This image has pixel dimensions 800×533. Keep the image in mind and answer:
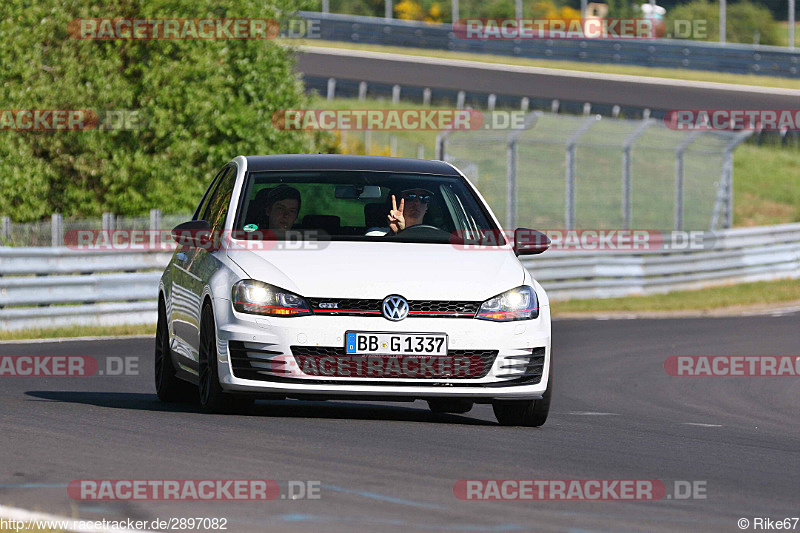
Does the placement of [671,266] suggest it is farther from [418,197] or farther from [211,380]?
[211,380]

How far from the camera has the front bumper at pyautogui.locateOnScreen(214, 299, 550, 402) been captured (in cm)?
872

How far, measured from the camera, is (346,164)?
→ 1007 centimetres

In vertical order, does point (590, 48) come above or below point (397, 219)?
below

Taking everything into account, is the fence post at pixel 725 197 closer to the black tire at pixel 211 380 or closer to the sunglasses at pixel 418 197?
the sunglasses at pixel 418 197

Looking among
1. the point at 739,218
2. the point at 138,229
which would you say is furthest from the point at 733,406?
the point at 739,218

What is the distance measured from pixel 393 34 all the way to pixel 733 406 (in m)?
44.5

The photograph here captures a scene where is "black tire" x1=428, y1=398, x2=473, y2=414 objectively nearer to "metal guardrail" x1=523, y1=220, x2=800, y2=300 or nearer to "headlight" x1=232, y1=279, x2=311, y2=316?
"headlight" x1=232, y1=279, x2=311, y2=316

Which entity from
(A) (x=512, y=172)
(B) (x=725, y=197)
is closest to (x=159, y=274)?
(A) (x=512, y=172)

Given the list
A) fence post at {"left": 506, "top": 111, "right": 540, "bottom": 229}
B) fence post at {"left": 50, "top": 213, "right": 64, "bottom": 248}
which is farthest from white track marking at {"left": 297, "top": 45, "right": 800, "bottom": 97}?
fence post at {"left": 50, "top": 213, "right": 64, "bottom": 248}

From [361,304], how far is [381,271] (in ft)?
0.78

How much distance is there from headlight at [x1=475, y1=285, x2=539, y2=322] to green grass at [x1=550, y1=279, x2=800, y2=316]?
47.9 ft

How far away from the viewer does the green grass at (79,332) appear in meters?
17.2

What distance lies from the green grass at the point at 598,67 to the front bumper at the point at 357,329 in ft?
134

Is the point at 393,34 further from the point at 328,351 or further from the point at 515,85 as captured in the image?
the point at 328,351
